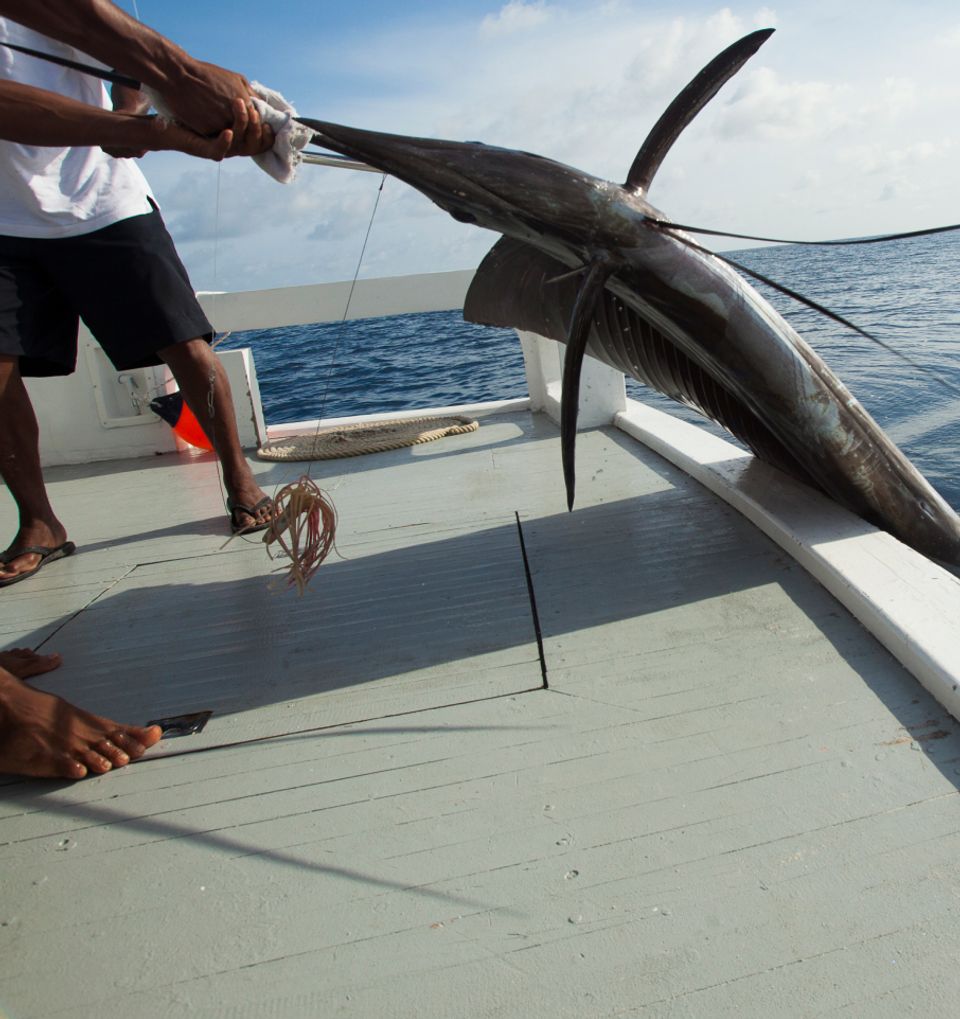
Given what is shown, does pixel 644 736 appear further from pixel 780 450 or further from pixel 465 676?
pixel 780 450

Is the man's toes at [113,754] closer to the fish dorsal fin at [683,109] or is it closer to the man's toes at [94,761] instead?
the man's toes at [94,761]

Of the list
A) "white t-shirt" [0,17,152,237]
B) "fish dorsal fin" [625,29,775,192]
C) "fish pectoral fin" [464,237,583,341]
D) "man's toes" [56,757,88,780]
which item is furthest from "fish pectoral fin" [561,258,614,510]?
"white t-shirt" [0,17,152,237]

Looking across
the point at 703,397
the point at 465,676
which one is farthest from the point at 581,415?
the point at 465,676

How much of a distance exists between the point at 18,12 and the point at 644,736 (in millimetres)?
1960

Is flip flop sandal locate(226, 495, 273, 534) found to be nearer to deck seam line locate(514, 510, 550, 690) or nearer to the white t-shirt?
deck seam line locate(514, 510, 550, 690)

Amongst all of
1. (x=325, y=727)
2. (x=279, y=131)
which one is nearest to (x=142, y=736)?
(x=325, y=727)

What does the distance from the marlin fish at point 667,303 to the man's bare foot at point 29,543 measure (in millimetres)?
1823

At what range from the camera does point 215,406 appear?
3.04 metres

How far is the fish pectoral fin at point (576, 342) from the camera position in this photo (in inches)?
79.6

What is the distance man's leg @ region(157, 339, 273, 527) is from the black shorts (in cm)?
8

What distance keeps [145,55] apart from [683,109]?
1.29 m

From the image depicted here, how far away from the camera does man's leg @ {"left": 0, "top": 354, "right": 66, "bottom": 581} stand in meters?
2.88

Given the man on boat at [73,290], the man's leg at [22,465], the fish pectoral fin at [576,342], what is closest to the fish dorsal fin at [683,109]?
the fish pectoral fin at [576,342]

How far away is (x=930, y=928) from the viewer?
→ 1117mm
